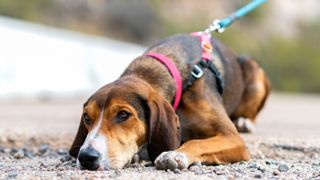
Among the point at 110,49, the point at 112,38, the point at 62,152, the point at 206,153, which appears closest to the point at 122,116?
the point at 206,153

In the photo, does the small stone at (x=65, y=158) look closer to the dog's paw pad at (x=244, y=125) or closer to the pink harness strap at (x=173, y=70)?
the pink harness strap at (x=173, y=70)

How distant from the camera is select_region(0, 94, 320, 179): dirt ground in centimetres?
541

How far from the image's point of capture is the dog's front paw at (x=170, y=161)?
5.69 metres

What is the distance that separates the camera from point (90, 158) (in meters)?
→ 5.49

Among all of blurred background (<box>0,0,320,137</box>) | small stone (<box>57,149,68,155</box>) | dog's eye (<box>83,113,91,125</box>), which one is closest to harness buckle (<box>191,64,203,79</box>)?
dog's eye (<box>83,113,91,125</box>)

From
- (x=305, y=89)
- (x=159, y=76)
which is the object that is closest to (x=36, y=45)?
(x=159, y=76)

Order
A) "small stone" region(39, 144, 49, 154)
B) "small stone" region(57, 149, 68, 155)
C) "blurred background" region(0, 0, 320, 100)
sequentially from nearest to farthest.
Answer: "small stone" region(57, 149, 68, 155) < "small stone" region(39, 144, 49, 154) < "blurred background" region(0, 0, 320, 100)

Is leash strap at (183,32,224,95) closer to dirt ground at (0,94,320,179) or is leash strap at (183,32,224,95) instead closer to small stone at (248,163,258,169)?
dirt ground at (0,94,320,179)

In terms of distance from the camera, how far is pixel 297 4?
54.8 m

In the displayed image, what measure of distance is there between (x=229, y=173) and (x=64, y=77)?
39.9 ft

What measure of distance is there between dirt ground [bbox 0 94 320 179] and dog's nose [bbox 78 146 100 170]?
132 millimetres

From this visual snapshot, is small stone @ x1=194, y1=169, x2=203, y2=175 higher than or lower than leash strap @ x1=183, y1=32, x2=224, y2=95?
lower

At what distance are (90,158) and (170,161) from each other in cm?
61

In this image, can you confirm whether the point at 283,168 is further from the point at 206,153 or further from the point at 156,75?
the point at 156,75
